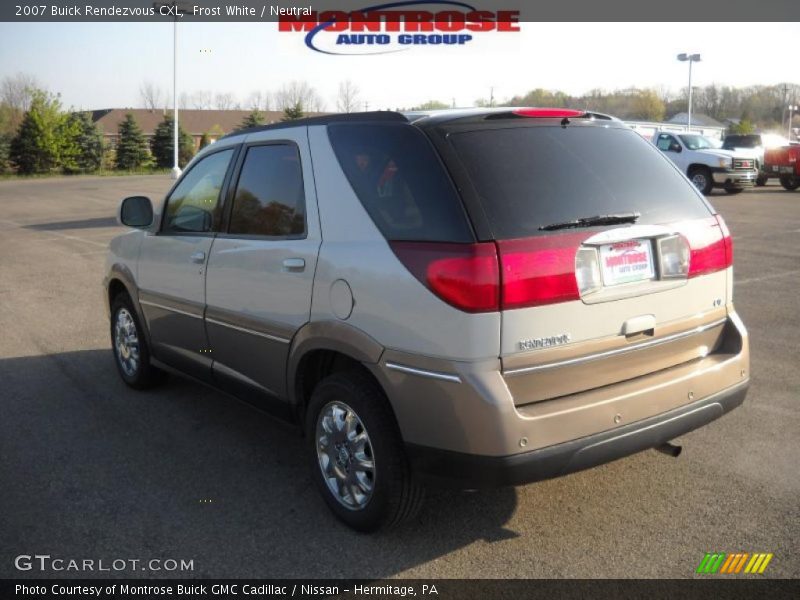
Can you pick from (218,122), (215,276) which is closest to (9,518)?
(215,276)

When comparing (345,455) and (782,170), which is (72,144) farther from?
(345,455)

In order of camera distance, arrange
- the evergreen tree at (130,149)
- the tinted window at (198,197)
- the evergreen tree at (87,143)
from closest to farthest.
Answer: the tinted window at (198,197), the evergreen tree at (87,143), the evergreen tree at (130,149)

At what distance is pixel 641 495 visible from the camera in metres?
3.91

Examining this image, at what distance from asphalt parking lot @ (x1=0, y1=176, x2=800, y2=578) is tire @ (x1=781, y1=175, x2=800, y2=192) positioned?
23869 mm

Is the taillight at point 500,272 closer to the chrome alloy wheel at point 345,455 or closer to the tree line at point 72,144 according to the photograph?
the chrome alloy wheel at point 345,455

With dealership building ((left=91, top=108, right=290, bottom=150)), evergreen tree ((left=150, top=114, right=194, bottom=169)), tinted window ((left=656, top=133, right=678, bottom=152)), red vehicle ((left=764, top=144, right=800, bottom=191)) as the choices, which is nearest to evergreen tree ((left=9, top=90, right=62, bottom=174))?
evergreen tree ((left=150, top=114, right=194, bottom=169))

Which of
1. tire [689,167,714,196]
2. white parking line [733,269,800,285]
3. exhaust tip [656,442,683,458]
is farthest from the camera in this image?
tire [689,167,714,196]

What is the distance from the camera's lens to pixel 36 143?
5434 cm

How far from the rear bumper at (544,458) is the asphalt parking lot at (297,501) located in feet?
1.46

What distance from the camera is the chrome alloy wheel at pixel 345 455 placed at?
3516 millimetres

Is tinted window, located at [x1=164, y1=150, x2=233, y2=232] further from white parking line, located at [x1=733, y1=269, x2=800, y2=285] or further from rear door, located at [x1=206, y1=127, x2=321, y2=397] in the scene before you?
white parking line, located at [x1=733, y1=269, x2=800, y2=285]

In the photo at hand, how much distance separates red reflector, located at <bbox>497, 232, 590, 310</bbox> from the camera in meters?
3.02

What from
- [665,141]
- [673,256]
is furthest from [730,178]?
[673,256]

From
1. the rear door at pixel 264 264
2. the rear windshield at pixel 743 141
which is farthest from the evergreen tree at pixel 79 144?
the rear door at pixel 264 264
